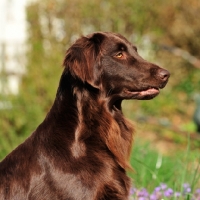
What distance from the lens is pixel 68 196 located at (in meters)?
3.59

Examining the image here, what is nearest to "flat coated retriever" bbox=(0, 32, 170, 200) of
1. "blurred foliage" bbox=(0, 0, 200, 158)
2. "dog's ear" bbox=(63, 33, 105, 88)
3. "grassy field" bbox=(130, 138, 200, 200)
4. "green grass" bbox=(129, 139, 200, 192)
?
"dog's ear" bbox=(63, 33, 105, 88)

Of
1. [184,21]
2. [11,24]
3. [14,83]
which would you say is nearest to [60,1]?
[184,21]

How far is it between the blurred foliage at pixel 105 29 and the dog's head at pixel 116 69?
3.80 meters

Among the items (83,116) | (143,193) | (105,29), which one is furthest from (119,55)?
(105,29)

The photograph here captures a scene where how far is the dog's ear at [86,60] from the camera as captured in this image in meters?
3.74

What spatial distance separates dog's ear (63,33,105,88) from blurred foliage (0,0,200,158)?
12.5ft

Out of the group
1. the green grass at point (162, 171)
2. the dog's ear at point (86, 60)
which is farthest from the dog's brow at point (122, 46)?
the green grass at point (162, 171)

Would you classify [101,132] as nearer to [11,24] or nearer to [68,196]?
[68,196]

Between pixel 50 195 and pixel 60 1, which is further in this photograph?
pixel 60 1

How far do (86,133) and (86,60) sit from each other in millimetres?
526

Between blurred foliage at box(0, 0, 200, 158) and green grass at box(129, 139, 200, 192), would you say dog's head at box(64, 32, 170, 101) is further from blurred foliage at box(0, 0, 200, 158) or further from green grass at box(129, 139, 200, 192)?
blurred foliage at box(0, 0, 200, 158)

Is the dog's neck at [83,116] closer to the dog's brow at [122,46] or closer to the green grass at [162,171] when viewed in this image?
the dog's brow at [122,46]

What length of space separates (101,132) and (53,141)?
369mm

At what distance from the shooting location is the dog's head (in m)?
3.86
